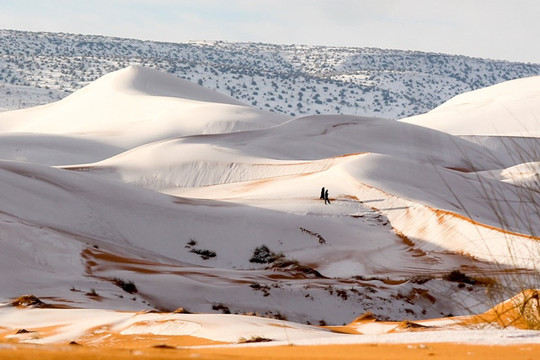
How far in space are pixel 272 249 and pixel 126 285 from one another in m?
9.73

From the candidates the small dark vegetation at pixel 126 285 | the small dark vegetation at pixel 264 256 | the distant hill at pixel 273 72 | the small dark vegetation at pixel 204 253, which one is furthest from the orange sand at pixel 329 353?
the distant hill at pixel 273 72

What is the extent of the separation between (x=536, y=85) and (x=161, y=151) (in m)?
44.6

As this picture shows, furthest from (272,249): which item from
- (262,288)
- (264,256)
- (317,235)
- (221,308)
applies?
(221,308)

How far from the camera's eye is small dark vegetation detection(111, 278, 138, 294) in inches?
667

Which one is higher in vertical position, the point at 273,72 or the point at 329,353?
the point at 273,72

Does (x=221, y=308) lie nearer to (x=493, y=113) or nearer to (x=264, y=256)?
(x=264, y=256)

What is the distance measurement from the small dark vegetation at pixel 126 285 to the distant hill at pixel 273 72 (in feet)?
268

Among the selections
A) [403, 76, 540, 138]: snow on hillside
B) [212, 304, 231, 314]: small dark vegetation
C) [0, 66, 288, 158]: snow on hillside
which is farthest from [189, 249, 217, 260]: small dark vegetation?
[403, 76, 540, 138]: snow on hillside

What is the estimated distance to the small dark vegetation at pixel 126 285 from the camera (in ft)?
55.6

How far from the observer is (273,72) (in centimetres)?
13362

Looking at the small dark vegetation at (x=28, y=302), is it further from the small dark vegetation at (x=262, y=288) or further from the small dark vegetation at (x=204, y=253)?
the small dark vegetation at (x=204, y=253)

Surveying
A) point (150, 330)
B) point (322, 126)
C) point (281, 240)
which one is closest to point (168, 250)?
point (281, 240)

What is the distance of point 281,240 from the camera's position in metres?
27.2

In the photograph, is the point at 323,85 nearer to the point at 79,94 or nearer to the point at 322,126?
the point at 79,94
